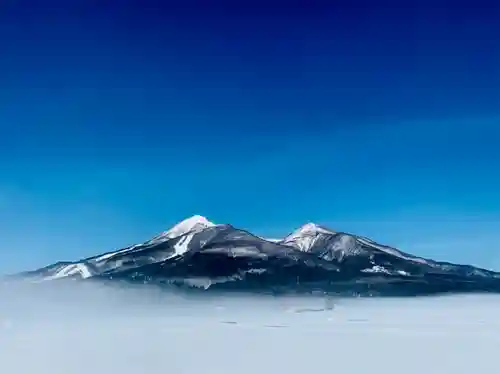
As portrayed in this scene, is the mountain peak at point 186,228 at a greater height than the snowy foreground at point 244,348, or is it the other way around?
the mountain peak at point 186,228

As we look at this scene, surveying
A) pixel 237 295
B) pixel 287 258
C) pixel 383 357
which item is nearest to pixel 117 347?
pixel 383 357

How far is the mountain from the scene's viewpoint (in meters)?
35.0

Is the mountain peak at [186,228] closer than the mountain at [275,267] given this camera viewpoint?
No

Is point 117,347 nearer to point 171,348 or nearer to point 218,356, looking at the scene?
point 171,348

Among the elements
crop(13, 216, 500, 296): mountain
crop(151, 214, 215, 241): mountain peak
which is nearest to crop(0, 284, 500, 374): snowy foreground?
crop(13, 216, 500, 296): mountain

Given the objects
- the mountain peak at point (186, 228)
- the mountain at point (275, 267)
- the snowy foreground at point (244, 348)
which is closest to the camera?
the snowy foreground at point (244, 348)

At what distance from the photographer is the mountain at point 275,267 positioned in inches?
1379

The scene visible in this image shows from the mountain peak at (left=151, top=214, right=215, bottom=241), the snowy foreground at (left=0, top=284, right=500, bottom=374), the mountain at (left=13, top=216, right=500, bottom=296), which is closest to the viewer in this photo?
the snowy foreground at (left=0, top=284, right=500, bottom=374)

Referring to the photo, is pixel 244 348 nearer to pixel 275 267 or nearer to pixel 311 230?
pixel 275 267

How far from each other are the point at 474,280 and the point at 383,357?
3080 centimetres

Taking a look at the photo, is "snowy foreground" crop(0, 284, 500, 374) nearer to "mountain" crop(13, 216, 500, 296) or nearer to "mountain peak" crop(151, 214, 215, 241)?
"mountain" crop(13, 216, 500, 296)

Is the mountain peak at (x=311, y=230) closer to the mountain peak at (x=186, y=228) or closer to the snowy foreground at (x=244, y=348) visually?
the mountain peak at (x=186, y=228)

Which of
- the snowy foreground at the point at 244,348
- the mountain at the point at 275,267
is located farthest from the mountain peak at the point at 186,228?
the snowy foreground at the point at 244,348

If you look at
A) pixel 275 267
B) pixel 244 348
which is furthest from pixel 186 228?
pixel 244 348
